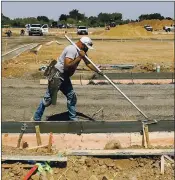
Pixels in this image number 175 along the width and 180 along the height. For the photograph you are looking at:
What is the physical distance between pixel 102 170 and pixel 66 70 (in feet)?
6.97

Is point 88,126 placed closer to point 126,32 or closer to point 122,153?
point 122,153

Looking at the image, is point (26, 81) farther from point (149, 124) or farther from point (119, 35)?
point (119, 35)

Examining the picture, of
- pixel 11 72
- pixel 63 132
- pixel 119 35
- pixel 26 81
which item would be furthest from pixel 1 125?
pixel 119 35

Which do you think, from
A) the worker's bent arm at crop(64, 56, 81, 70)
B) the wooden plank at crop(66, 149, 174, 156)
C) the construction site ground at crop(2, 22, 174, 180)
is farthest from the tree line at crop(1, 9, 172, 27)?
the wooden plank at crop(66, 149, 174, 156)

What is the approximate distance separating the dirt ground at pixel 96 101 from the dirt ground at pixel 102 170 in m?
2.50

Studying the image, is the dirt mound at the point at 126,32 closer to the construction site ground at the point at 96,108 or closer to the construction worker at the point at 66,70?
the construction site ground at the point at 96,108

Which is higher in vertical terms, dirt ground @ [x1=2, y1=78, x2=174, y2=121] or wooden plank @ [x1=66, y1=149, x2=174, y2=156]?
dirt ground @ [x1=2, y1=78, x2=174, y2=121]

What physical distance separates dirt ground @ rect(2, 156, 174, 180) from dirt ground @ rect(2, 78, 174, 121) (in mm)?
2495

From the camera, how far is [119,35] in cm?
4866

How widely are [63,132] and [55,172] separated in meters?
1.52

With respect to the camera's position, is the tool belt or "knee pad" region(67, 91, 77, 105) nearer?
the tool belt

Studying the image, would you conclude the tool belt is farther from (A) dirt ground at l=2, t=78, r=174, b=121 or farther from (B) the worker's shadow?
(A) dirt ground at l=2, t=78, r=174, b=121

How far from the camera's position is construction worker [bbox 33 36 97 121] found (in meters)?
6.77

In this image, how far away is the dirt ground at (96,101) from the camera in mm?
8344
